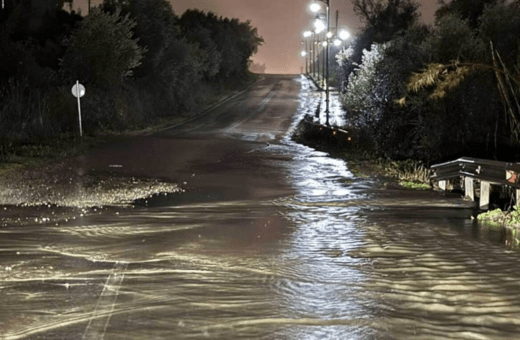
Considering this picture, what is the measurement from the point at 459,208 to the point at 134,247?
21.6 feet

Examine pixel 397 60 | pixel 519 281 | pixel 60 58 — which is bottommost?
pixel 519 281

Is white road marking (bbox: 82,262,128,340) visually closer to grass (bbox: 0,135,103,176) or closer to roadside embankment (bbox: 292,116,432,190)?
roadside embankment (bbox: 292,116,432,190)

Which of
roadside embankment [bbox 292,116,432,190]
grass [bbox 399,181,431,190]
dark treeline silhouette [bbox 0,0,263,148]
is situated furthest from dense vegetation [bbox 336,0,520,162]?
dark treeline silhouette [bbox 0,0,263,148]

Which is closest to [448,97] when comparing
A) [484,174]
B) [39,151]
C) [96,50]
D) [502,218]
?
[484,174]

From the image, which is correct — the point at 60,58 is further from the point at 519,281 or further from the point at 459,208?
the point at 519,281

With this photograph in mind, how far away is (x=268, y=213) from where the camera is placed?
40.2 feet

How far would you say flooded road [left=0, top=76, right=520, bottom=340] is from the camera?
5.75m

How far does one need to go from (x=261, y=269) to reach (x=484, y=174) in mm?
6822

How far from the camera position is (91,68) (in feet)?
135

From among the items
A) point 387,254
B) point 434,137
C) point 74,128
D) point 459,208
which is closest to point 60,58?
point 74,128

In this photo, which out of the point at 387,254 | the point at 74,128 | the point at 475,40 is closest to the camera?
the point at 387,254

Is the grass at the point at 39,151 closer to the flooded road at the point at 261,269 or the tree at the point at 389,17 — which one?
the flooded road at the point at 261,269

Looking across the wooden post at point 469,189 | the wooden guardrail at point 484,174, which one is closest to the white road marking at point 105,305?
the wooden guardrail at point 484,174

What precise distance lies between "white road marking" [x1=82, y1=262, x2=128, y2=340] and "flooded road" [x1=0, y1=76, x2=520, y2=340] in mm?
21
